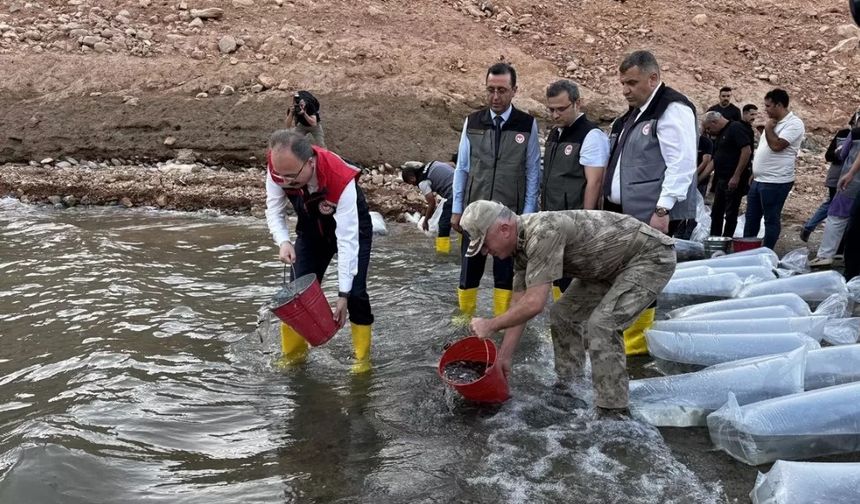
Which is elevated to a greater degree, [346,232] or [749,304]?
[346,232]

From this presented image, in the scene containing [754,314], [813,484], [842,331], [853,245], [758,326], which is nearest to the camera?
[813,484]

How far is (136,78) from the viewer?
13.4m

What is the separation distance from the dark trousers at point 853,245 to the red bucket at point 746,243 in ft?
3.32

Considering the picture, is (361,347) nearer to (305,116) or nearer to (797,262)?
(305,116)

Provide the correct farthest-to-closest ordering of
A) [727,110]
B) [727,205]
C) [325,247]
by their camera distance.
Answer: [727,110], [727,205], [325,247]

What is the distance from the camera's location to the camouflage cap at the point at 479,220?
11.6 feet

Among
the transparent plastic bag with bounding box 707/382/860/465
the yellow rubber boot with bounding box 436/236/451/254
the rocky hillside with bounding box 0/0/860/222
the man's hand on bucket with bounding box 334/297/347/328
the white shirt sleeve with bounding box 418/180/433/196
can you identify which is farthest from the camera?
the rocky hillside with bounding box 0/0/860/222

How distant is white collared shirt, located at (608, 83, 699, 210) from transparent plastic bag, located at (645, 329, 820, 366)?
878 mm

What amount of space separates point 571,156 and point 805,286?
243cm

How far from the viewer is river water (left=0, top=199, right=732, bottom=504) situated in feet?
11.6

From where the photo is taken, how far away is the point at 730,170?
26.9 ft

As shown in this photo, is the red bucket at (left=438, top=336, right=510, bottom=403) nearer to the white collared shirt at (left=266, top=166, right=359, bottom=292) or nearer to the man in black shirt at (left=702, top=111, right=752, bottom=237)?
the white collared shirt at (left=266, top=166, right=359, bottom=292)

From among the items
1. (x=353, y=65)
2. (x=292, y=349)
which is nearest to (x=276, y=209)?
(x=292, y=349)

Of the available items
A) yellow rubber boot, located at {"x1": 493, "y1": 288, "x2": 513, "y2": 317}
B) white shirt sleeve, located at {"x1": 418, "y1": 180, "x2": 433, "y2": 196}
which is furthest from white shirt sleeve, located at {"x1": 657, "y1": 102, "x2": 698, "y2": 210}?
white shirt sleeve, located at {"x1": 418, "y1": 180, "x2": 433, "y2": 196}
